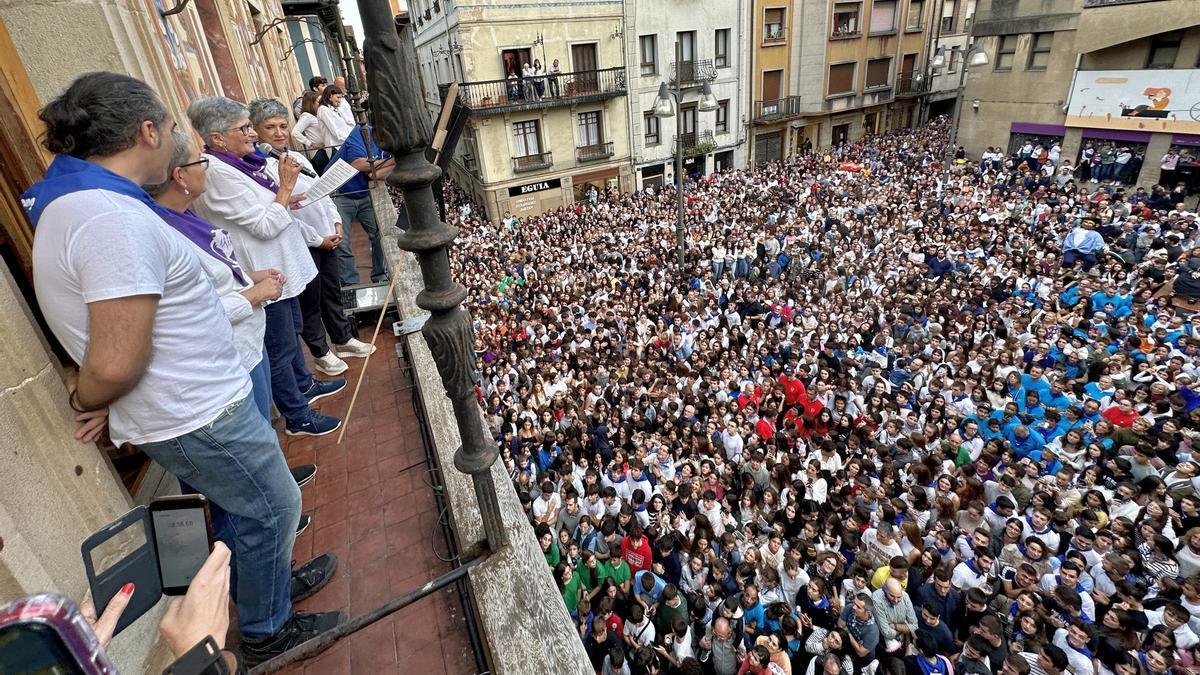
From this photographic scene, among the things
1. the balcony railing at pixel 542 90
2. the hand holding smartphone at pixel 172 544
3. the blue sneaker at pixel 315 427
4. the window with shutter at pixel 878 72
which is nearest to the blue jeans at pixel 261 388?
the hand holding smartphone at pixel 172 544

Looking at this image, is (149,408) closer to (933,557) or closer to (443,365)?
(443,365)

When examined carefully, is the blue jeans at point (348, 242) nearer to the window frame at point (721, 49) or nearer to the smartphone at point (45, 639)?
the smartphone at point (45, 639)

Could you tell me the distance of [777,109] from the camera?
1122 inches

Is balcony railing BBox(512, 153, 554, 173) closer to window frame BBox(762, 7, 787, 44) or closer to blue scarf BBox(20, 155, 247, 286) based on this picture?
window frame BBox(762, 7, 787, 44)

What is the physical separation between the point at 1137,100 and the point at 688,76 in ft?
48.9

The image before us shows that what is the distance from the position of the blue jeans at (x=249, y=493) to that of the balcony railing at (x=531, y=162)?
69.4ft

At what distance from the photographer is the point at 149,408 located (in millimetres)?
1924

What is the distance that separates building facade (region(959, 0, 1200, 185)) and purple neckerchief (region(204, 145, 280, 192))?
24.0m

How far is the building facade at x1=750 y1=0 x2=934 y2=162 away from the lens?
2727 cm

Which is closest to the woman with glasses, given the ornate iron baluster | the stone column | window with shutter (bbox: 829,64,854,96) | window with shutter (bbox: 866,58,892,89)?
the stone column

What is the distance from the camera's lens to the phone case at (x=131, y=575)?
4.39 feet

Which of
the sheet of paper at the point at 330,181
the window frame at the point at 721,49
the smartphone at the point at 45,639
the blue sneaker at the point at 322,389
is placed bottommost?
the blue sneaker at the point at 322,389

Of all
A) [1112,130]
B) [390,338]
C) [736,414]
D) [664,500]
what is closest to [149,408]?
[390,338]

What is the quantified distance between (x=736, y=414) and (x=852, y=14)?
28.2 meters
